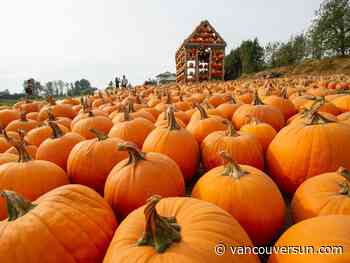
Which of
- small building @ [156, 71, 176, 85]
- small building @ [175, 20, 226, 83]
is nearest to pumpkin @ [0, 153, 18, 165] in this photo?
small building @ [175, 20, 226, 83]

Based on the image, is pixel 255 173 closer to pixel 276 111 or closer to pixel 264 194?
pixel 264 194

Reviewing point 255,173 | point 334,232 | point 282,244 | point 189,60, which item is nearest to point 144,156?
point 255,173

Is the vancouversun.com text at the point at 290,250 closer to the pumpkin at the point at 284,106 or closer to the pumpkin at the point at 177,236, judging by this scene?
the pumpkin at the point at 177,236

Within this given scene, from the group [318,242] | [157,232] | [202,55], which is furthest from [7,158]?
[202,55]

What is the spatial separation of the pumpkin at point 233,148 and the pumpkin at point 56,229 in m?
1.00

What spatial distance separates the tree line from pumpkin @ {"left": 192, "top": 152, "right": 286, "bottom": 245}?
41318 mm

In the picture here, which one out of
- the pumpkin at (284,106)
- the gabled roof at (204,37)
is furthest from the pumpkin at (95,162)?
the gabled roof at (204,37)

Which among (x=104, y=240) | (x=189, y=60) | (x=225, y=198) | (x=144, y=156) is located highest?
(x=189, y=60)

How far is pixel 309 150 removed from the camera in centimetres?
171

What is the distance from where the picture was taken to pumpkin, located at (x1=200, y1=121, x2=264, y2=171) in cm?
194

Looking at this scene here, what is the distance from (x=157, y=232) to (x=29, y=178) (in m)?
1.12

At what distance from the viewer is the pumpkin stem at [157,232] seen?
892 millimetres

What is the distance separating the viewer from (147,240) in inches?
37.2

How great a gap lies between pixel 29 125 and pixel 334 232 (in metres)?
3.70
